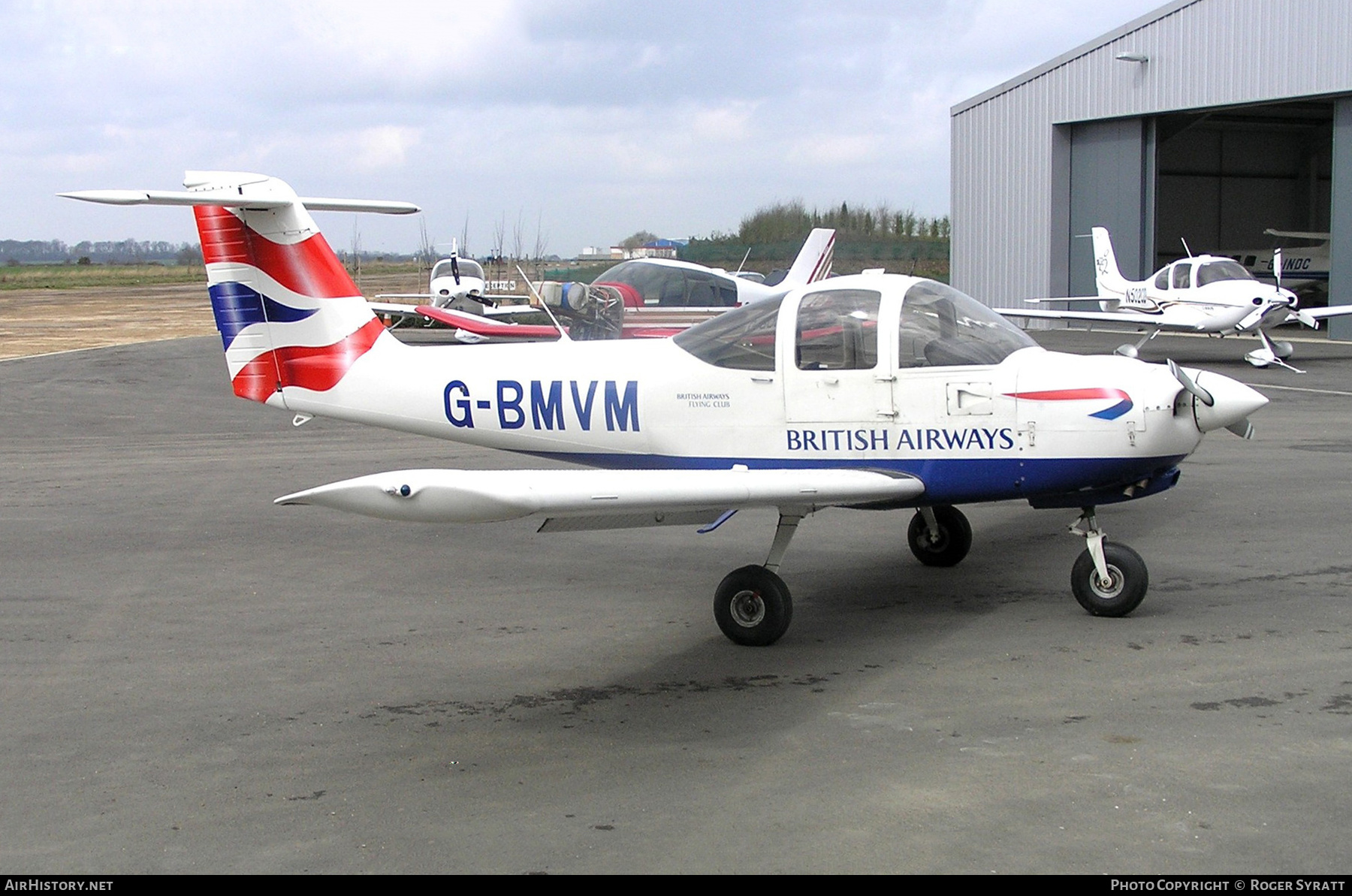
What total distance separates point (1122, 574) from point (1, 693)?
5.81m

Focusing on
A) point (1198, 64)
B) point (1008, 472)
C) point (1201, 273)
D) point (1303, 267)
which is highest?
point (1198, 64)

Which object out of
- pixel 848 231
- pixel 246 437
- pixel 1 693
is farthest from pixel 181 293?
pixel 1 693

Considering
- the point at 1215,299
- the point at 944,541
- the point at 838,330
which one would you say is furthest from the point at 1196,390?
the point at 1215,299

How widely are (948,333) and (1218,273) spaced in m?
19.7

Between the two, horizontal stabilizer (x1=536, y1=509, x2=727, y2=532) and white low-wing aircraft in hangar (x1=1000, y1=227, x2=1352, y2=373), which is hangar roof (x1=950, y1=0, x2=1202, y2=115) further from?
horizontal stabilizer (x1=536, y1=509, x2=727, y2=532)

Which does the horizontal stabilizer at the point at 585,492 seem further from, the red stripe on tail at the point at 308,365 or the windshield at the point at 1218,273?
the windshield at the point at 1218,273

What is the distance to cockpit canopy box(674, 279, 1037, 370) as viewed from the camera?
22.9ft

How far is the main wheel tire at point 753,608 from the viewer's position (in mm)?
6637

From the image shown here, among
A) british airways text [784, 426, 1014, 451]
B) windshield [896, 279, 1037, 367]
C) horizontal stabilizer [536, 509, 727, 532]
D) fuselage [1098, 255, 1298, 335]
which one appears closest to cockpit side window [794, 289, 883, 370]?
windshield [896, 279, 1037, 367]

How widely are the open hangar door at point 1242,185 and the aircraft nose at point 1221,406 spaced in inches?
1613

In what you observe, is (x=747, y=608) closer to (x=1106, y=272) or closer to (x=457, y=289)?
(x=1106, y=272)

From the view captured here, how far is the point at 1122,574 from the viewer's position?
6.90 m

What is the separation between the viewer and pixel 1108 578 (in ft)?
22.7

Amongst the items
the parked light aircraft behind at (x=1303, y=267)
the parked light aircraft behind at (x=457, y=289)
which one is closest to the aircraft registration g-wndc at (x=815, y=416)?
the parked light aircraft behind at (x=457, y=289)
